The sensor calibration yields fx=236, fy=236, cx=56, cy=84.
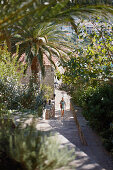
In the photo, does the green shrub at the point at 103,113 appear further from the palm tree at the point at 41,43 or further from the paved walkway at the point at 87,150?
the palm tree at the point at 41,43

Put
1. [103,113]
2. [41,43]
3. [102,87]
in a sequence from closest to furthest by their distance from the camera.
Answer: [103,113]
[102,87]
[41,43]

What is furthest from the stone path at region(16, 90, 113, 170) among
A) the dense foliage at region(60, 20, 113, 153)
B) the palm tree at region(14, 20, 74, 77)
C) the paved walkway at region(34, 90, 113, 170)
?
the palm tree at region(14, 20, 74, 77)

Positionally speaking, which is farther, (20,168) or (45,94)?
(45,94)

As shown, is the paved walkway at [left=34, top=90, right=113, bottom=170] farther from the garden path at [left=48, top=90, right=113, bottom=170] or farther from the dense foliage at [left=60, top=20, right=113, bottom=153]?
the dense foliage at [left=60, top=20, right=113, bottom=153]

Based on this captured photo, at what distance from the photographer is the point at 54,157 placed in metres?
2.57

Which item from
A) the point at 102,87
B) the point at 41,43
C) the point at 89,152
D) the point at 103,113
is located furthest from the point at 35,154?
the point at 41,43

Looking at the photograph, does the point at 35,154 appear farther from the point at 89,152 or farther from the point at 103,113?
the point at 103,113

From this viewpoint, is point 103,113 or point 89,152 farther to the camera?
point 103,113

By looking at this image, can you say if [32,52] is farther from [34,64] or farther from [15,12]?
[15,12]

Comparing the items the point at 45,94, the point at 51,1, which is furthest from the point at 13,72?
the point at 51,1

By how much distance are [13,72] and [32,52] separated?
242 cm

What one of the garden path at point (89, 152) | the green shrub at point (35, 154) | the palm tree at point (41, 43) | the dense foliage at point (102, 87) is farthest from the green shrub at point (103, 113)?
the palm tree at point (41, 43)

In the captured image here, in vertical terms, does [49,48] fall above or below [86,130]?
above

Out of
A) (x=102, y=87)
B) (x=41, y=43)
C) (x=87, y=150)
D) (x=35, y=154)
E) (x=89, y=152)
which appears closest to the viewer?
(x=35, y=154)
